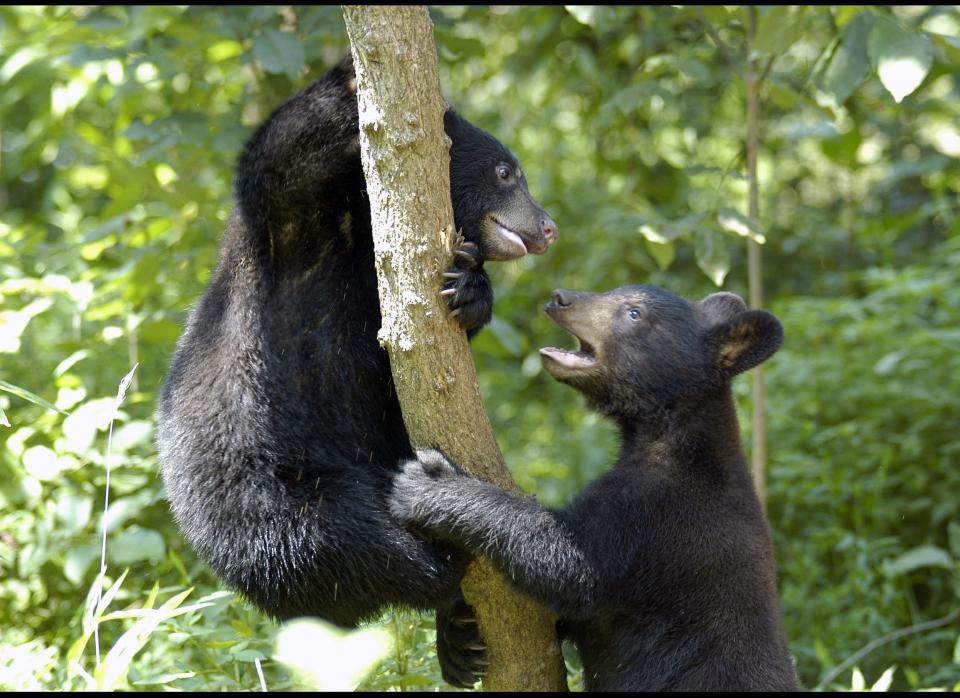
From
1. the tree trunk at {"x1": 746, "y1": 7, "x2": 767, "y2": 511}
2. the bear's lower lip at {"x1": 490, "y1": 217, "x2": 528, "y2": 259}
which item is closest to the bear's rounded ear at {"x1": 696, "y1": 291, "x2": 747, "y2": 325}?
the bear's lower lip at {"x1": 490, "y1": 217, "x2": 528, "y2": 259}

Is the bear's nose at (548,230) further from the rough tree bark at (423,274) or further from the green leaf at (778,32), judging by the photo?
the green leaf at (778,32)

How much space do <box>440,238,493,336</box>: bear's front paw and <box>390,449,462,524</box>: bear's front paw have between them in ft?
1.60

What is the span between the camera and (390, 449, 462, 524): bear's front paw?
11.8 ft

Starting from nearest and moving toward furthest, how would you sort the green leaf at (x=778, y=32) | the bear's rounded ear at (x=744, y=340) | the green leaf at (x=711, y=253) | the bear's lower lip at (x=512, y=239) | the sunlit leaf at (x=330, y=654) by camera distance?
the sunlit leaf at (x=330, y=654) → the bear's rounded ear at (x=744, y=340) → the bear's lower lip at (x=512, y=239) → the green leaf at (x=778, y=32) → the green leaf at (x=711, y=253)

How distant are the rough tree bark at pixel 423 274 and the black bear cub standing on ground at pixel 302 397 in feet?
0.49

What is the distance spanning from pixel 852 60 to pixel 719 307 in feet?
4.62

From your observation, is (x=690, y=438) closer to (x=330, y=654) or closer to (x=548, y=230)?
(x=548, y=230)

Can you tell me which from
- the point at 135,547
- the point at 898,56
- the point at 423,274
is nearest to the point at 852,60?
the point at 898,56

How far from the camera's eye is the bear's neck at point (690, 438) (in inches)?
156

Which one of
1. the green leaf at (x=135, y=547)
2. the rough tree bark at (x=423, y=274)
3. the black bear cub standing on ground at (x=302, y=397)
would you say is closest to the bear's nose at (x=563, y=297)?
the black bear cub standing on ground at (x=302, y=397)

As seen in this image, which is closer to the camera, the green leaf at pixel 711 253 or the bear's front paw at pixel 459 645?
the bear's front paw at pixel 459 645

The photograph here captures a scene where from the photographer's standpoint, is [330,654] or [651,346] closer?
[330,654]

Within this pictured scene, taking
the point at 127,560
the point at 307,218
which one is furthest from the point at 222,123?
the point at 127,560

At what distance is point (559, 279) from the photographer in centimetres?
923
